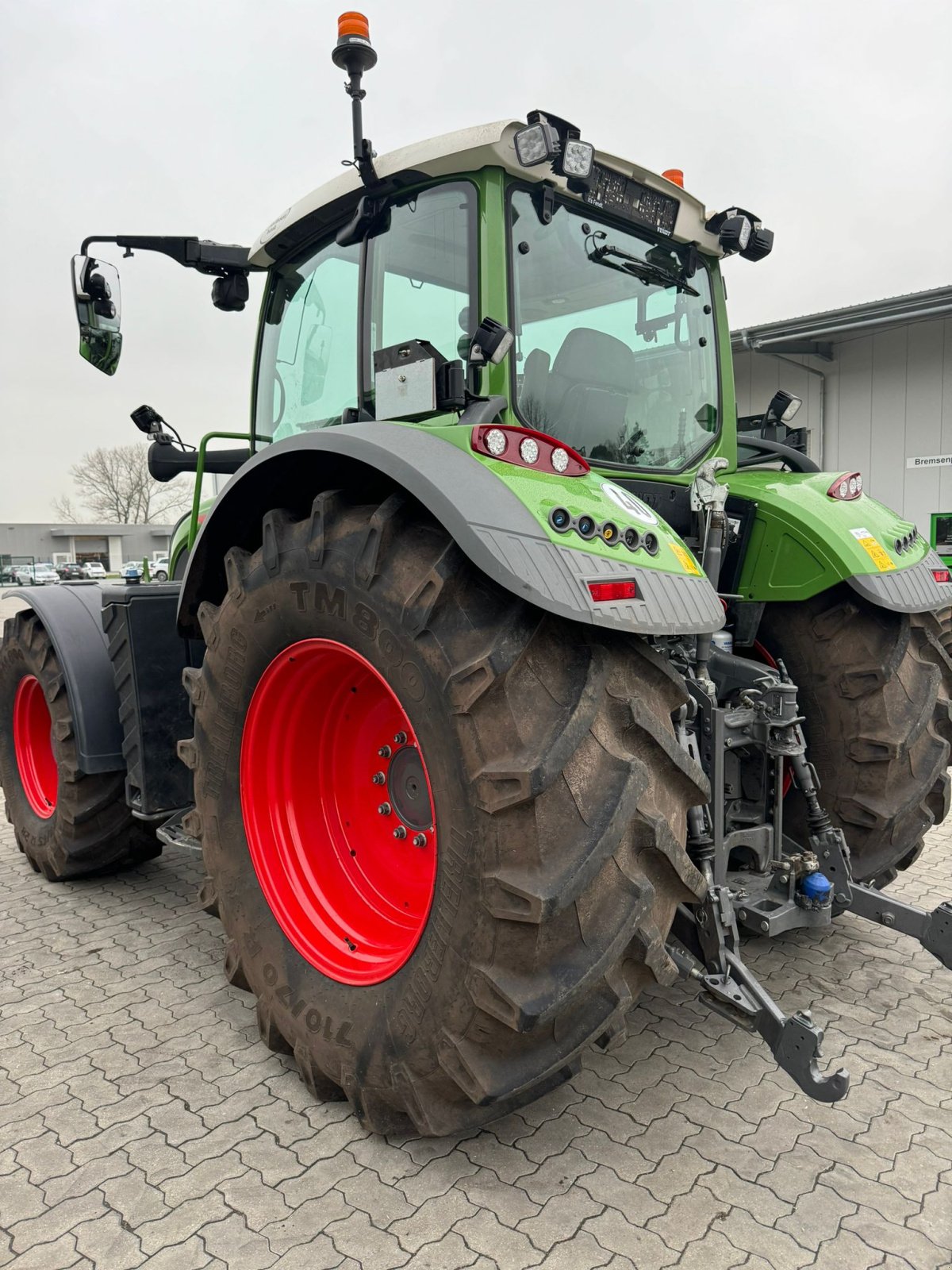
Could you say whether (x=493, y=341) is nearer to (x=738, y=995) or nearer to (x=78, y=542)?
(x=738, y=995)

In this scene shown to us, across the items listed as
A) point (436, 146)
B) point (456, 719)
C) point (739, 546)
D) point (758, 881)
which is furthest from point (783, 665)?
point (436, 146)

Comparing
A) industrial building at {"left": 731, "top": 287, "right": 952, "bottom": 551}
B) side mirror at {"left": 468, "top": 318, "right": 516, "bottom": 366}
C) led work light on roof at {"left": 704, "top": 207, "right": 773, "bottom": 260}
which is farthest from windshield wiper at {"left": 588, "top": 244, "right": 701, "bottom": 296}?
industrial building at {"left": 731, "top": 287, "right": 952, "bottom": 551}

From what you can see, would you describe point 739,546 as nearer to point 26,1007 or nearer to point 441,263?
point 441,263

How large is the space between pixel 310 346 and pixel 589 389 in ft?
3.39

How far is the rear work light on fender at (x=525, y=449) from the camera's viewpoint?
6.25 feet

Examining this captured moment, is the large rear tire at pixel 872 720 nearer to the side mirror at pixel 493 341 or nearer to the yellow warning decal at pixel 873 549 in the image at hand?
the yellow warning decal at pixel 873 549

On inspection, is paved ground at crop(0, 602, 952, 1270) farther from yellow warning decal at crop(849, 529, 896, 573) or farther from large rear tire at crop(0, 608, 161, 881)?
yellow warning decal at crop(849, 529, 896, 573)

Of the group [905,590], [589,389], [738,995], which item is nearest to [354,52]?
[589,389]

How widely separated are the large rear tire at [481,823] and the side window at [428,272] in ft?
2.42

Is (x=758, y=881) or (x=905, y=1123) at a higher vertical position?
(x=758, y=881)

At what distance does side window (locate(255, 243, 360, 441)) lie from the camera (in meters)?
2.81

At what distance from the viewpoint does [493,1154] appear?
2020mm

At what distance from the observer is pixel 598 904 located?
1728 mm

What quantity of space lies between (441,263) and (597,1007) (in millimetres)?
1994
